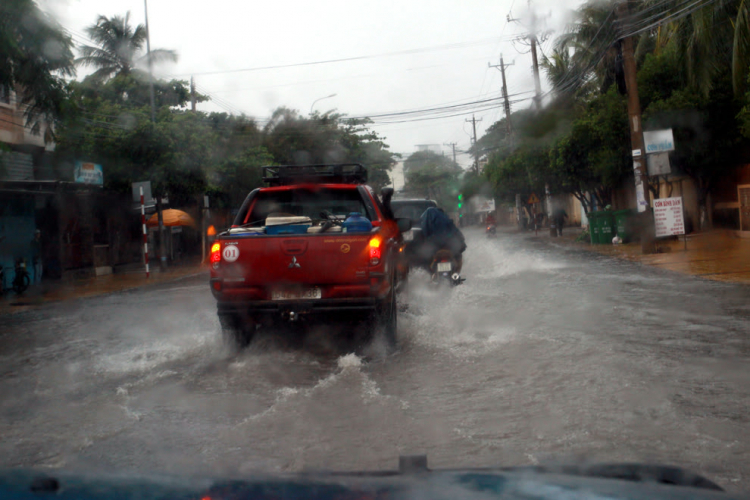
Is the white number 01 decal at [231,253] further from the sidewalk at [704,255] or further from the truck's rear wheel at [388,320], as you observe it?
the sidewalk at [704,255]

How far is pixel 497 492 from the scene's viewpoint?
1.86 metres

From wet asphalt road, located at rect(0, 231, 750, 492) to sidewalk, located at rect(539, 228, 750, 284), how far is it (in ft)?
12.7

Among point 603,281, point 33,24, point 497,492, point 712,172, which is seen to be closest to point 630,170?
point 712,172

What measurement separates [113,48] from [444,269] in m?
36.5

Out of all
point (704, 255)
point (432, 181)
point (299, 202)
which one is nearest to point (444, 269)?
point (299, 202)

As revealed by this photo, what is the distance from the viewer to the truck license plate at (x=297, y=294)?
24.6 feet

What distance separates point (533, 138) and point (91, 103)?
18097 mm

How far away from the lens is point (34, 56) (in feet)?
44.2

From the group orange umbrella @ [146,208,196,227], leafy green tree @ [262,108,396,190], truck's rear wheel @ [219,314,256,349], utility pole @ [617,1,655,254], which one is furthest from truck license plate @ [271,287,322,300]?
leafy green tree @ [262,108,396,190]

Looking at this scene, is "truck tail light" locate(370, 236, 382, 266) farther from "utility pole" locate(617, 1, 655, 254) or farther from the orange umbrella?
the orange umbrella

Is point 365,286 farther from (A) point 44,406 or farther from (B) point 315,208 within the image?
(A) point 44,406

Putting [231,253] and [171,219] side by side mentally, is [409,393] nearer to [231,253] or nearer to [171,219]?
[231,253]

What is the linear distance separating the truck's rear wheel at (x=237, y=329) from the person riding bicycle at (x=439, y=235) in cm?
471

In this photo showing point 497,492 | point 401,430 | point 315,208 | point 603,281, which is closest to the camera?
point 497,492
